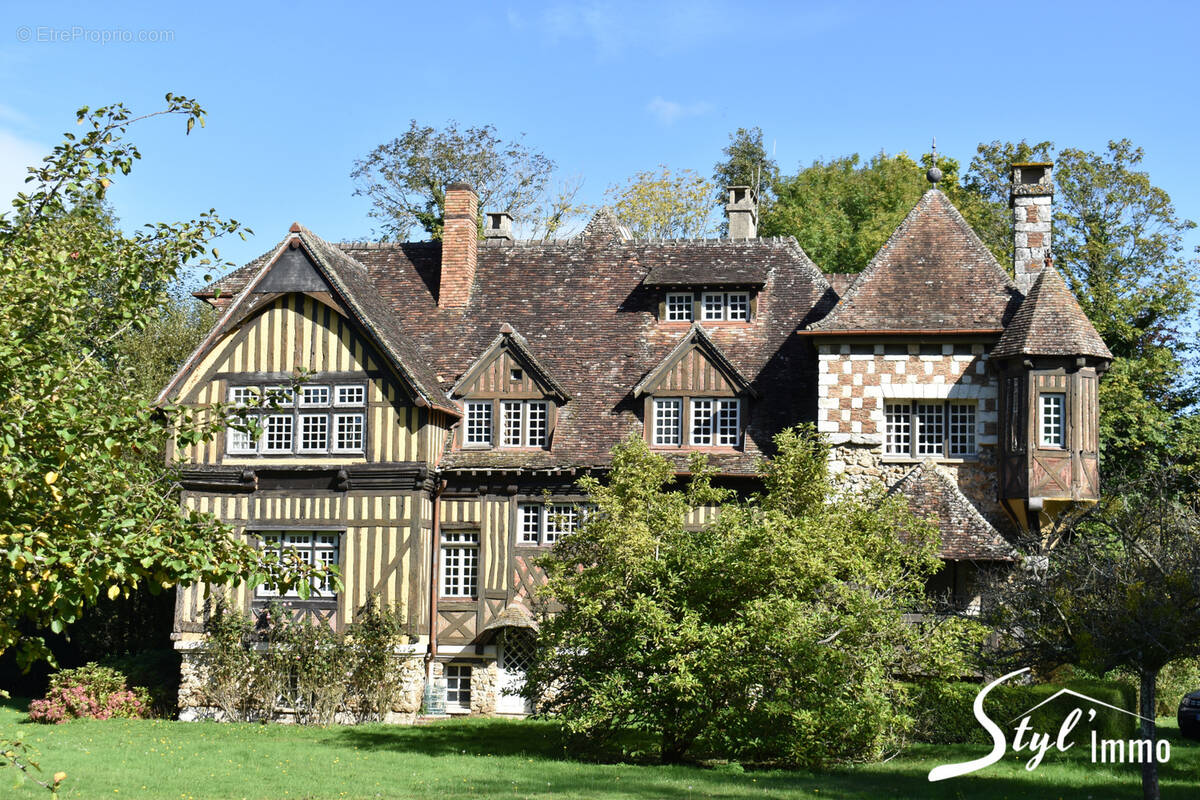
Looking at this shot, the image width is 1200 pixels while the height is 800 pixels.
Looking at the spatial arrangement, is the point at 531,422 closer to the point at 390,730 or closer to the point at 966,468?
the point at 390,730

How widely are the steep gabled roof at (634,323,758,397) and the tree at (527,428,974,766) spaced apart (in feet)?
19.1

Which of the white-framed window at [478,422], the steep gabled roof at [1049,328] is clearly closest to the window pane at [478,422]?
the white-framed window at [478,422]

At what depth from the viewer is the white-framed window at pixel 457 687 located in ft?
83.5

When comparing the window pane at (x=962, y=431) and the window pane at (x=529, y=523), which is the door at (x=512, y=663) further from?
the window pane at (x=962, y=431)

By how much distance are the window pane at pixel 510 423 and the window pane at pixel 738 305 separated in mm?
5036

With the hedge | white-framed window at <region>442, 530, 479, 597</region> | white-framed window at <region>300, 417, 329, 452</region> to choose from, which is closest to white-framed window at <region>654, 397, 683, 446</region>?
white-framed window at <region>442, 530, 479, 597</region>

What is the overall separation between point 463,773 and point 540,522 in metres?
9.01

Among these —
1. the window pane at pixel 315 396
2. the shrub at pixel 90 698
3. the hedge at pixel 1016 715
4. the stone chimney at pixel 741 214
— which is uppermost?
the stone chimney at pixel 741 214

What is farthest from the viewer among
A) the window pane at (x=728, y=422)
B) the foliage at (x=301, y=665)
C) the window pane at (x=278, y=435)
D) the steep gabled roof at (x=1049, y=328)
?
the window pane at (x=278, y=435)

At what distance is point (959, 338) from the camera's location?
24.5 meters

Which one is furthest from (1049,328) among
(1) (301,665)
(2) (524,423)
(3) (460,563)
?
(1) (301,665)

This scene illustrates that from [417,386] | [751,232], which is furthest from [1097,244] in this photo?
[417,386]

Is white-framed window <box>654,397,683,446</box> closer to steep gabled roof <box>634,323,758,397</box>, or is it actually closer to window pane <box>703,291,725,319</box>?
steep gabled roof <box>634,323,758,397</box>

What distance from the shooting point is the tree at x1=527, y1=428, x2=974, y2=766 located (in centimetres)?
1745
